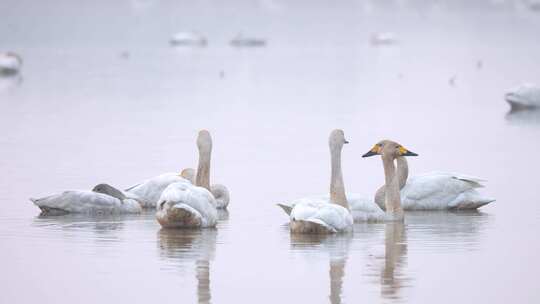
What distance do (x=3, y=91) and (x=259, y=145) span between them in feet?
61.8

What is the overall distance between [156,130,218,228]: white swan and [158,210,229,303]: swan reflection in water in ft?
0.31

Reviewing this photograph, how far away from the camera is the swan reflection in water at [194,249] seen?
14174mm

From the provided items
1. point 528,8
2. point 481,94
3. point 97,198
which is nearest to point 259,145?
point 97,198

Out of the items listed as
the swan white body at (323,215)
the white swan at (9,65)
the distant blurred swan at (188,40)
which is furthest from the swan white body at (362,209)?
the distant blurred swan at (188,40)

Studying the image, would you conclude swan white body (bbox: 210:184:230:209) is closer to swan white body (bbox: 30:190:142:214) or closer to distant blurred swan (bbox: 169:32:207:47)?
swan white body (bbox: 30:190:142:214)

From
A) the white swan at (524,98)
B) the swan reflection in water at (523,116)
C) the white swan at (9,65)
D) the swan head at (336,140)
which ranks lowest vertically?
the swan head at (336,140)

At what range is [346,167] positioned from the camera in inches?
936

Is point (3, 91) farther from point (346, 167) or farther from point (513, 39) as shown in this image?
point (513, 39)

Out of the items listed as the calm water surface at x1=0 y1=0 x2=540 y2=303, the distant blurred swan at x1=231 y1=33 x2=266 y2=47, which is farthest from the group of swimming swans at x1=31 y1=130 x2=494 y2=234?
the distant blurred swan at x1=231 y1=33 x2=266 y2=47

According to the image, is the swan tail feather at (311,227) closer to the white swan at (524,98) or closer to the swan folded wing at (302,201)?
the swan folded wing at (302,201)

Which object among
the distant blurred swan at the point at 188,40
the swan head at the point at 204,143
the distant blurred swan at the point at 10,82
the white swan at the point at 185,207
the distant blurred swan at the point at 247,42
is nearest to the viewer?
the white swan at the point at 185,207

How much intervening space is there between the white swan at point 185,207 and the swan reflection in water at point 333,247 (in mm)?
1088

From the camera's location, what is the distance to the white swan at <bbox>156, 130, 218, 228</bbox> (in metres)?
17.0

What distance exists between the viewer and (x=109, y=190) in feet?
60.6
